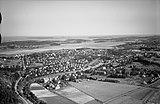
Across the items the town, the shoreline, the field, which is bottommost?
the field

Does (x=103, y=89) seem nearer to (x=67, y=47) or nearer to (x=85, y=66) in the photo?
(x=85, y=66)

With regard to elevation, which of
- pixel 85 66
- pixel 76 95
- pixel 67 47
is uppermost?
pixel 67 47

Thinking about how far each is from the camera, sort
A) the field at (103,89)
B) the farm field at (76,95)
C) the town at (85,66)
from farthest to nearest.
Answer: the town at (85,66), the field at (103,89), the farm field at (76,95)

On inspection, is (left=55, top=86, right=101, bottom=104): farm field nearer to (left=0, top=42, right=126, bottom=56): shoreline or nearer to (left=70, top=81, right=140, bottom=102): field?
(left=70, top=81, right=140, bottom=102): field

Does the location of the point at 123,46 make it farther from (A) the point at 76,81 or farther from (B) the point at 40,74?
(B) the point at 40,74

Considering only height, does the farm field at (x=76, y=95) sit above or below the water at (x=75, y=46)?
below

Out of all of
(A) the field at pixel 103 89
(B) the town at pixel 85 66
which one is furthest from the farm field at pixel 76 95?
(B) the town at pixel 85 66

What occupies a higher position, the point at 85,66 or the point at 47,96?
the point at 85,66

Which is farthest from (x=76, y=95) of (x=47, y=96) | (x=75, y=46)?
(x=75, y=46)

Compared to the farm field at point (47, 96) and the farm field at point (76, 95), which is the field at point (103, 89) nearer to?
A: the farm field at point (76, 95)

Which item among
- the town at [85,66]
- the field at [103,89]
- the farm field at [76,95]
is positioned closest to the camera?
the farm field at [76,95]

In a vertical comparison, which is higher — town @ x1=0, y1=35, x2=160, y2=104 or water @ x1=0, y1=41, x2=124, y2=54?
water @ x1=0, y1=41, x2=124, y2=54

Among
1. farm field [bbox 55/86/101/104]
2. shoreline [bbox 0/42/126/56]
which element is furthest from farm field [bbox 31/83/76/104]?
shoreline [bbox 0/42/126/56]
